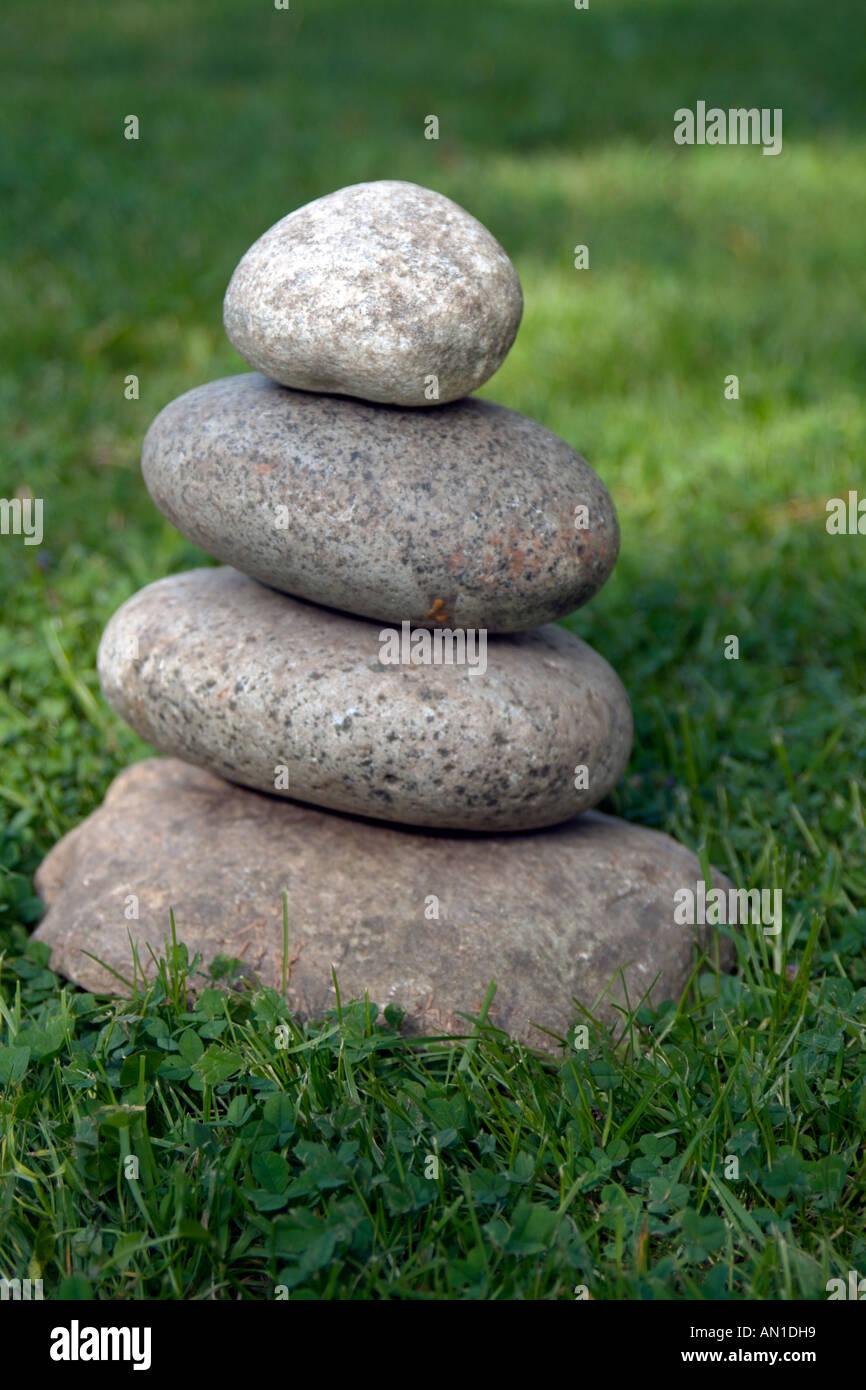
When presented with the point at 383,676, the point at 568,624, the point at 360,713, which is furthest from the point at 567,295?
the point at 360,713

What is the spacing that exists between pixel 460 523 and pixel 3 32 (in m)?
10.9

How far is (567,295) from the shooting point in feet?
24.1

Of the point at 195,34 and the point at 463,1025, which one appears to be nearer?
the point at 463,1025

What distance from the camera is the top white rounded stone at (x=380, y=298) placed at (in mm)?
3000

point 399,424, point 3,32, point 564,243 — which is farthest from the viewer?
point 3,32

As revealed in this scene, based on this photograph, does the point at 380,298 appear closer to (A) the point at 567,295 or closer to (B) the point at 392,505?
(B) the point at 392,505

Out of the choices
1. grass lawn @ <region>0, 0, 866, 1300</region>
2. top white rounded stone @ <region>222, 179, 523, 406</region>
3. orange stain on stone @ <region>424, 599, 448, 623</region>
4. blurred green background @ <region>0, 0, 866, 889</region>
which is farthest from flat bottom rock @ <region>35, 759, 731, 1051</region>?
top white rounded stone @ <region>222, 179, 523, 406</region>

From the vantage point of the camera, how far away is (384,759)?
308 centimetres

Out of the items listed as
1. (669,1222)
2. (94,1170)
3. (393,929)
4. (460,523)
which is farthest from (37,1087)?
(460,523)

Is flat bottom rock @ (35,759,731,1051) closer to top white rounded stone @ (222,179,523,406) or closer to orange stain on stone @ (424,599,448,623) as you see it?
orange stain on stone @ (424,599,448,623)

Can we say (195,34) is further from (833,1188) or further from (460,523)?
(833,1188)

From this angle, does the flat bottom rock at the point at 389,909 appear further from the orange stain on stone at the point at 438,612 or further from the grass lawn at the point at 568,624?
the orange stain on stone at the point at 438,612

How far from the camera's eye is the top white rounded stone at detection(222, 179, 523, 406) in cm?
300

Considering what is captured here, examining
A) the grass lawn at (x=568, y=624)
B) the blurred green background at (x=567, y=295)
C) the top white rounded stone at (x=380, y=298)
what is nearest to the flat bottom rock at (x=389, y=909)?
the grass lawn at (x=568, y=624)
